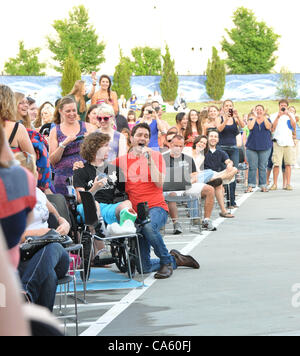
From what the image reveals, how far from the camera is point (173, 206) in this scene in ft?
40.7

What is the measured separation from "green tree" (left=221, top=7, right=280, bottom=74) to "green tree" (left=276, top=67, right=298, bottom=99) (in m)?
33.8

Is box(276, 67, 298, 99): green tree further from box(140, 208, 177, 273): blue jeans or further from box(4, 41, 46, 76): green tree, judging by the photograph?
box(140, 208, 177, 273): blue jeans

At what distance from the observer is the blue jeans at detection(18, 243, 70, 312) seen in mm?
5547

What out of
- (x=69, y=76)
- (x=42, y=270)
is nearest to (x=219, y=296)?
(x=42, y=270)

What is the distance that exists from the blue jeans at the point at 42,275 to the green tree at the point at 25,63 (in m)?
86.1

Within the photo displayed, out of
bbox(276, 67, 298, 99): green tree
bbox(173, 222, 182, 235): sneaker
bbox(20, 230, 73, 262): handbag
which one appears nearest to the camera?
bbox(20, 230, 73, 262): handbag

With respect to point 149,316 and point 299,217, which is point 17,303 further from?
point 299,217

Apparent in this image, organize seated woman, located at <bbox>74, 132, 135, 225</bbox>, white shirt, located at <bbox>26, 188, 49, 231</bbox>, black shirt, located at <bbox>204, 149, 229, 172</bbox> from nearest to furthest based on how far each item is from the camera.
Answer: white shirt, located at <bbox>26, 188, 49, 231</bbox>, seated woman, located at <bbox>74, 132, 135, 225</bbox>, black shirt, located at <bbox>204, 149, 229, 172</bbox>

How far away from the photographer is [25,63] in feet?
299

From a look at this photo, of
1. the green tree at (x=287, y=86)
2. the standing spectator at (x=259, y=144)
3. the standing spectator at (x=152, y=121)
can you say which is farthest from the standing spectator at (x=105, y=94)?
the green tree at (x=287, y=86)

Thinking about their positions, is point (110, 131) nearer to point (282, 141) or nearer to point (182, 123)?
point (182, 123)

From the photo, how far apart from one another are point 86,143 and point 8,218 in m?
6.63

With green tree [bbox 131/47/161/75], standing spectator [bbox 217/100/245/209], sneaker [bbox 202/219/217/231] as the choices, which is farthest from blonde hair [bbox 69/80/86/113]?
green tree [bbox 131/47/161/75]
